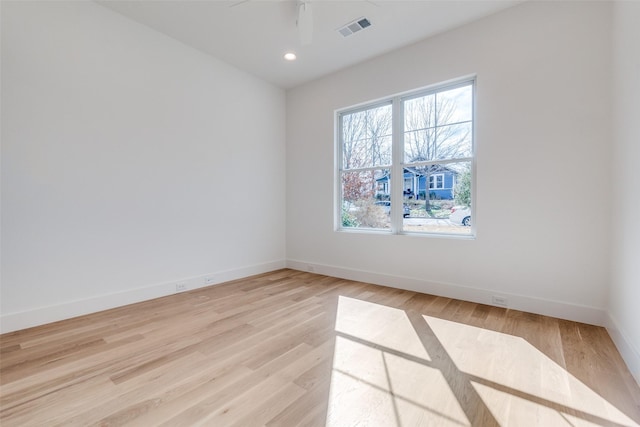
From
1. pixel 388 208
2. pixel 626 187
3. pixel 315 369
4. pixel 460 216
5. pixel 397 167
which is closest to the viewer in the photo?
pixel 315 369

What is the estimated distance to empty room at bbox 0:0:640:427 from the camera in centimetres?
167

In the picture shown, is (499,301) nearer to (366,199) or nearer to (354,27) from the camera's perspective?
(366,199)

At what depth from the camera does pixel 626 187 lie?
206 centimetres

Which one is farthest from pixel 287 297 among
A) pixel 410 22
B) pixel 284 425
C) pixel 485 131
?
pixel 410 22

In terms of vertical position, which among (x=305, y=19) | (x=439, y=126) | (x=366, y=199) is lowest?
(x=366, y=199)

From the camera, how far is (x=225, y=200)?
13.1ft

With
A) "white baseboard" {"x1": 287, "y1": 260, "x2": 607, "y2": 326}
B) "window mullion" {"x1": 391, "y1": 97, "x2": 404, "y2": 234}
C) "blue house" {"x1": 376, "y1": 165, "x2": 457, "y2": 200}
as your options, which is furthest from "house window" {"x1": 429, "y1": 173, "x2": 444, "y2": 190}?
"white baseboard" {"x1": 287, "y1": 260, "x2": 607, "y2": 326}

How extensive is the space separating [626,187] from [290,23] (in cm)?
338

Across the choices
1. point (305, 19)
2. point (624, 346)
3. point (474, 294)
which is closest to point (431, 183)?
point (474, 294)

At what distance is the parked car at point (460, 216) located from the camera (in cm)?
324

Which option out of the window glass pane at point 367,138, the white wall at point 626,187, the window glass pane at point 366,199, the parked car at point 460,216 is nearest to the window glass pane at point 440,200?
the parked car at point 460,216

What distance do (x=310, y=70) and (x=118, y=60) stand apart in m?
2.39

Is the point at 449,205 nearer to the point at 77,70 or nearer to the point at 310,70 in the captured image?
the point at 310,70

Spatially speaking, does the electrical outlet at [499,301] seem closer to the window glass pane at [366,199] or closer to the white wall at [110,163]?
the window glass pane at [366,199]
